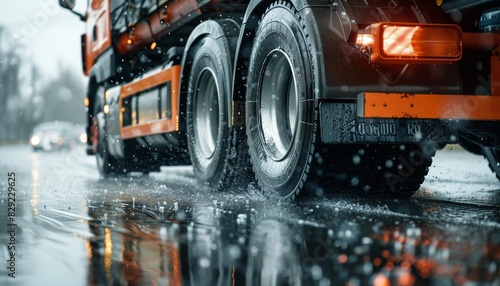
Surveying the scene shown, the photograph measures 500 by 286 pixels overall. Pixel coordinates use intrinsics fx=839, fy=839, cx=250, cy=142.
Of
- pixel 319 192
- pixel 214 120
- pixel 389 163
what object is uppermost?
pixel 214 120

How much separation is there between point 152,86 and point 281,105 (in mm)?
3031

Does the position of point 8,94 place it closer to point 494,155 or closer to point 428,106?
point 494,155

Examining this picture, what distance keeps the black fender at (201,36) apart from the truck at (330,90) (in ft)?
0.03

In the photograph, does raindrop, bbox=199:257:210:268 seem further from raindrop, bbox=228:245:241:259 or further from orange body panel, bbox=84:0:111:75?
orange body panel, bbox=84:0:111:75

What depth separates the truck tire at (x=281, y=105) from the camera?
17.5 feet

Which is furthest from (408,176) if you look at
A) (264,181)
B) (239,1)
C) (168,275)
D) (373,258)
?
(168,275)

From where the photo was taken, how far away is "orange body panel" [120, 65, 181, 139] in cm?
814

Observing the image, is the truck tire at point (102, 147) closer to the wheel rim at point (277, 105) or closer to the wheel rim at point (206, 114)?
the wheel rim at point (206, 114)

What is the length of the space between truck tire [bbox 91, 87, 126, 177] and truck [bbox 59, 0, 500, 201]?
2.95 meters

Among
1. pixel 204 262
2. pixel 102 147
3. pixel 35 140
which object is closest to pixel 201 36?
pixel 204 262

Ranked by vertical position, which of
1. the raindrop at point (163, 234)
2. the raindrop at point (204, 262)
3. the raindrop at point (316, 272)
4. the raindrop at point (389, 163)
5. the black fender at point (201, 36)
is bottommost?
the raindrop at point (316, 272)

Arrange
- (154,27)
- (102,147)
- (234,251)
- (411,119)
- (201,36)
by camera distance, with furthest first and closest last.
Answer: (102,147) → (154,27) → (201,36) → (411,119) → (234,251)

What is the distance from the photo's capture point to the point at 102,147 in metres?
11.4

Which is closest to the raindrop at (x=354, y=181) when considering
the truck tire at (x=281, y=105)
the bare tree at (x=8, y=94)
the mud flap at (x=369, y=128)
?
the truck tire at (x=281, y=105)
